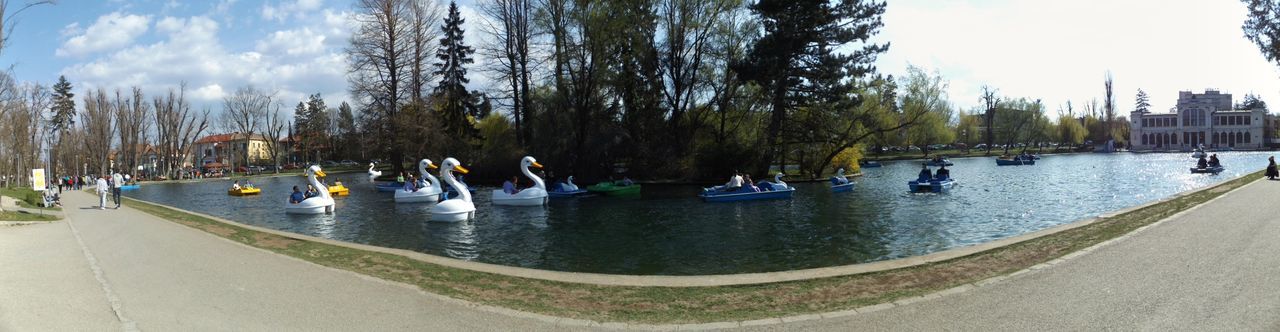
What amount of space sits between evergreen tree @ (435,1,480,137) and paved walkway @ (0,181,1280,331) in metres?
51.6

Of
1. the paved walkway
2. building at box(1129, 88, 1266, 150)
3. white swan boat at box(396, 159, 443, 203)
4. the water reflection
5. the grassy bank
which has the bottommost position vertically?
the water reflection

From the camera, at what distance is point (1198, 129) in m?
121

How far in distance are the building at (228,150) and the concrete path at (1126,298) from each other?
137169mm

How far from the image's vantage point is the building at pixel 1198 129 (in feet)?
385

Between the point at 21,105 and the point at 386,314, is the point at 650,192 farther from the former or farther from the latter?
the point at 21,105

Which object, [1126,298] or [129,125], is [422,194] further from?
[129,125]

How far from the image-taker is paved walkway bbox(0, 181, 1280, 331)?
265 inches

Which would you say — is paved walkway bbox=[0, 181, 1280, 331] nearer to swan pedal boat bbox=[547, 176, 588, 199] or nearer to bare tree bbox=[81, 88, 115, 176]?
swan pedal boat bbox=[547, 176, 588, 199]

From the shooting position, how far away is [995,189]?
34.7 m

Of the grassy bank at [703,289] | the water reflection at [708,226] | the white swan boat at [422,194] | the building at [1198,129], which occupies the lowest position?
the water reflection at [708,226]

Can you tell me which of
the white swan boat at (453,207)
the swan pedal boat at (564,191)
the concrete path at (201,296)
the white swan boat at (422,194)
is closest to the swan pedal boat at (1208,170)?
the swan pedal boat at (564,191)

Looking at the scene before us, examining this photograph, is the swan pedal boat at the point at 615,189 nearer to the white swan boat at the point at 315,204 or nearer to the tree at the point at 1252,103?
the white swan boat at the point at 315,204

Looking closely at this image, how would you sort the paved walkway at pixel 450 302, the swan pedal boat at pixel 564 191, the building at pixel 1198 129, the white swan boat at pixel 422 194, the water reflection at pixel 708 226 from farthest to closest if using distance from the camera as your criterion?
the building at pixel 1198 129, the swan pedal boat at pixel 564 191, the white swan boat at pixel 422 194, the water reflection at pixel 708 226, the paved walkway at pixel 450 302

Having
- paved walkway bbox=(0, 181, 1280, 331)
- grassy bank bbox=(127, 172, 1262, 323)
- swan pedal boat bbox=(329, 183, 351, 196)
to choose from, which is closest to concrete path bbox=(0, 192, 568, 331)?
paved walkway bbox=(0, 181, 1280, 331)
